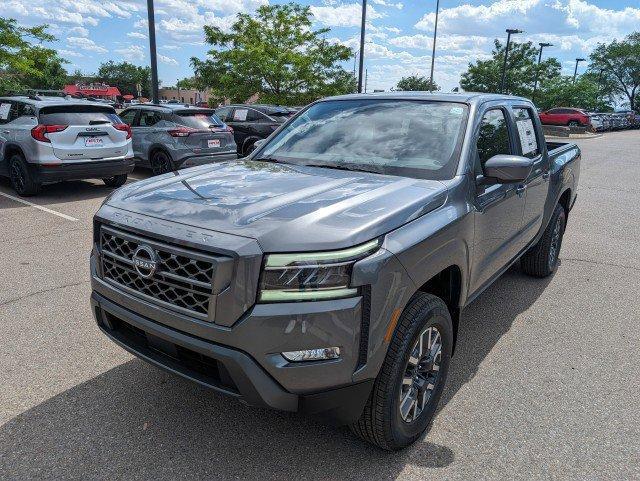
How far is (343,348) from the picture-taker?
2.16 meters

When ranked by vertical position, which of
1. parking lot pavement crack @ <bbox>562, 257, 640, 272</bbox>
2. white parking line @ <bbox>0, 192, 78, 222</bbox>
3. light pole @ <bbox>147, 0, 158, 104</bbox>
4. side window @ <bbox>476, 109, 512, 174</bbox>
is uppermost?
light pole @ <bbox>147, 0, 158, 104</bbox>

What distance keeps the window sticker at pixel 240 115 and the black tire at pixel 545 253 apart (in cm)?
1100

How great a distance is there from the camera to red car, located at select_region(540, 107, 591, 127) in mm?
35844

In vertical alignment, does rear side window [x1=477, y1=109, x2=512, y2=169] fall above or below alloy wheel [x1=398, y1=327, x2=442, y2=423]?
above

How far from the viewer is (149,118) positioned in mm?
11000

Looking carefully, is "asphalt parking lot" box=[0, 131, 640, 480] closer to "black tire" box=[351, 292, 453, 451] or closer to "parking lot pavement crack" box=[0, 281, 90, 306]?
A: "parking lot pavement crack" box=[0, 281, 90, 306]

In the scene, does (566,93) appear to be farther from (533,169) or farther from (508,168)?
(508,168)

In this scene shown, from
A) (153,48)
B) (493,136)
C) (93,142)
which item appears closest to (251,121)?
(153,48)

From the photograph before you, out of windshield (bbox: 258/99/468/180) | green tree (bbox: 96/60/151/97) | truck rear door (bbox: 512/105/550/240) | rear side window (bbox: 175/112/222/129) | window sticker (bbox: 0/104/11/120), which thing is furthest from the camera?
green tree (bbox: 96/60/151/97)

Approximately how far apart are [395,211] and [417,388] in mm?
951

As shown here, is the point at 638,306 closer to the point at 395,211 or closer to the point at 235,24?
the point at 395,211

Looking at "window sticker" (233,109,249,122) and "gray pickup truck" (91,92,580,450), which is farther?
"window sticker" (233,109,249,122)

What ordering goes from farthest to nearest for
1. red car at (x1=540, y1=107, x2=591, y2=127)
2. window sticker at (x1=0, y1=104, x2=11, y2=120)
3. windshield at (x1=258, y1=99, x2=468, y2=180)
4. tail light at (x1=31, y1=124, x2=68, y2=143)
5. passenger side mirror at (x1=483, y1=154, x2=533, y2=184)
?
red car at (x1=540, y1=107, x2=591, y2=127), window sticker at (x1=0, y1=104, x2=11, y2=120), tail light at (x1=31, y1=124, x2=68, y2=143), windshield at (x1=258, y1=99, x2=468, y2=180), passenger side mirror at (x1=483, y1=154, x2=533, y2=184)

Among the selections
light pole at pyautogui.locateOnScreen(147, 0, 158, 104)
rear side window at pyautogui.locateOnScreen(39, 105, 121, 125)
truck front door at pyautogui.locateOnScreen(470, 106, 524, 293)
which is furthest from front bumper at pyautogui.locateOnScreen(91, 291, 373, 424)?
light pole at pyautogui.locateOnScreen(147, 0, 158, 104)
